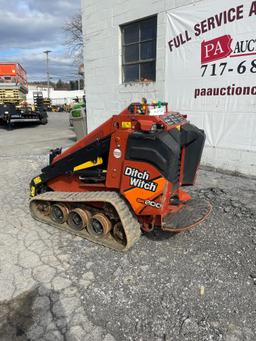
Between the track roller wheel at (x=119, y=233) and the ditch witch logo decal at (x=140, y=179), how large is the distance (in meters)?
0.59

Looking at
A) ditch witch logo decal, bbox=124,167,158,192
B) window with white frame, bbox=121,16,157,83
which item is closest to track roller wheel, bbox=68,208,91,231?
ditch witch logo decal, bbox=124,167,158,192

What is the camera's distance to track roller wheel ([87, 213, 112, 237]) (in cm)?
382

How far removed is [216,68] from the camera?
255 inches

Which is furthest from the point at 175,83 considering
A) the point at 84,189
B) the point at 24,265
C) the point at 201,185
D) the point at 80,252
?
the point at 24,265

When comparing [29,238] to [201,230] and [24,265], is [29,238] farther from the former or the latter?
[201,230]

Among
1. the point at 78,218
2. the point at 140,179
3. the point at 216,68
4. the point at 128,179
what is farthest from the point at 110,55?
the point at 140,179

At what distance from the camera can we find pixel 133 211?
146 inches

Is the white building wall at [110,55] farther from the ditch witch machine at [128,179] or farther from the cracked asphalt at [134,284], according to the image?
the cracked asphalt at [134,284]

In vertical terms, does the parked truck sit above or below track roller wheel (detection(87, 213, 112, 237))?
above

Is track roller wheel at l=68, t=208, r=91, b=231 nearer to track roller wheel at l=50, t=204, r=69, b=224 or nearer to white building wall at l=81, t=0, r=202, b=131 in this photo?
track roller wheel at l=50, t=204, r=69, b=224

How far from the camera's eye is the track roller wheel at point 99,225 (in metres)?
3.82

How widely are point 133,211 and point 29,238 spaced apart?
1554 mm

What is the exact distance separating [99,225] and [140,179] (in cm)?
94

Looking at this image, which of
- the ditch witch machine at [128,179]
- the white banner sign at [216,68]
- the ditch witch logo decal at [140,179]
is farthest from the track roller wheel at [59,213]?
the white banner sign at [216,68]
